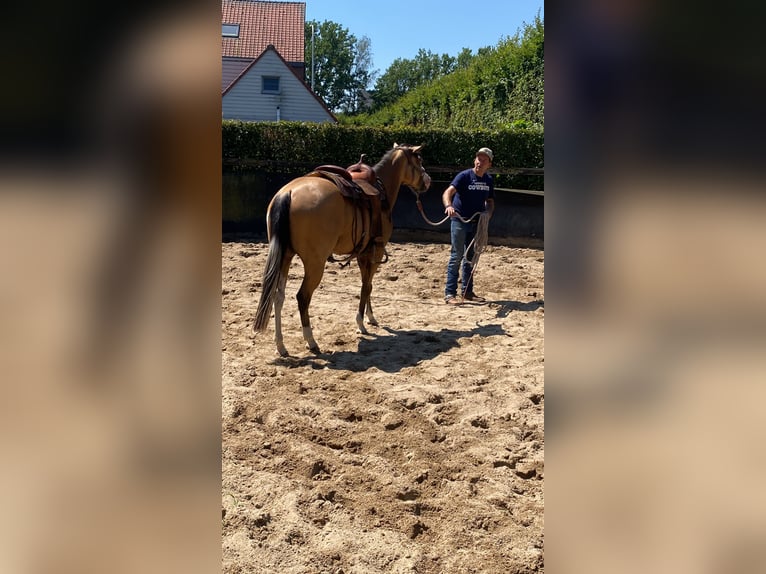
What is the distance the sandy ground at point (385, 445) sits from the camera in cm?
256

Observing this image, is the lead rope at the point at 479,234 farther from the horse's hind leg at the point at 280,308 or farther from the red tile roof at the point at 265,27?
the red tile roof at the point at 265,27

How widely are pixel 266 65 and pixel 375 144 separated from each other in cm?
1935

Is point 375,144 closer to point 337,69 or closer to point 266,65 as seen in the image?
point 266,65

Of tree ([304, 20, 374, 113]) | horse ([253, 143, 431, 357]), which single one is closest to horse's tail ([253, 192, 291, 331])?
horse ([253, 143, 431, 357])

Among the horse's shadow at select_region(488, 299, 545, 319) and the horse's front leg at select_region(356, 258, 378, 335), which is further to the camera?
the horse's shadow at select_region(488, 299, 545, 319)

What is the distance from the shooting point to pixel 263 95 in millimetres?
30375

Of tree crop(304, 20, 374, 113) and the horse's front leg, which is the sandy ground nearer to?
the horse's front leg

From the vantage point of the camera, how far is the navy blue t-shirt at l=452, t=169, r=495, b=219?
7.94 meters

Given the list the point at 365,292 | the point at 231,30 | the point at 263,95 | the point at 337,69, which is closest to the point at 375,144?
the point at 365,292
